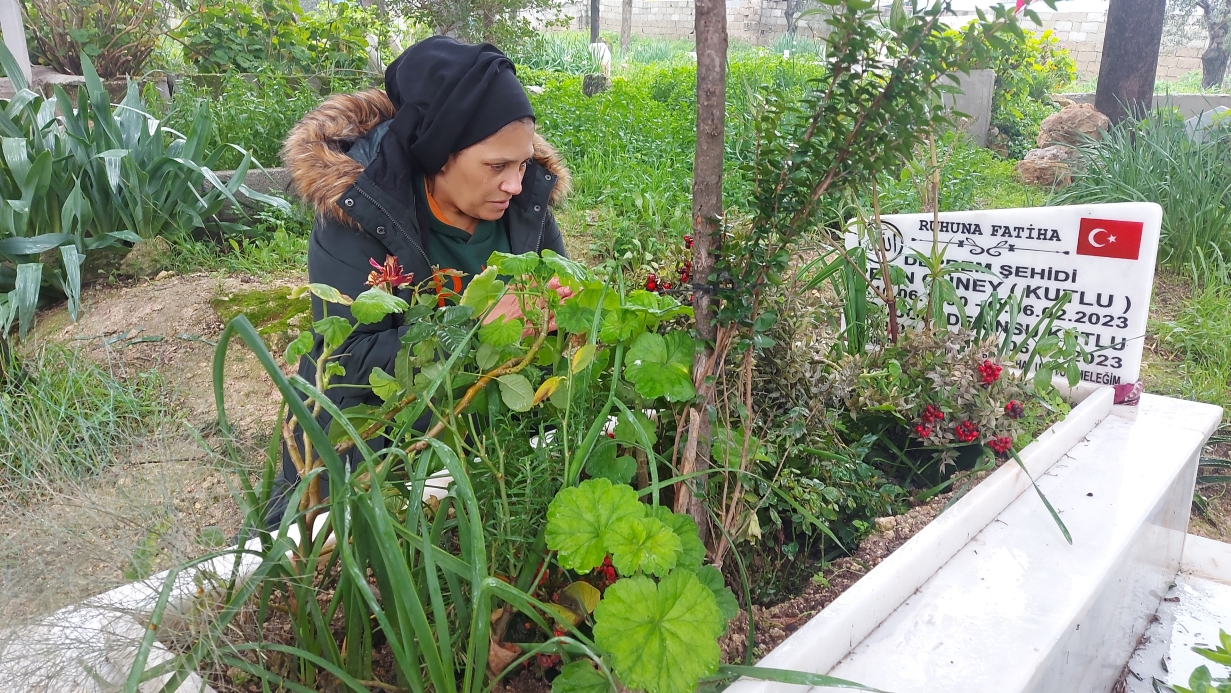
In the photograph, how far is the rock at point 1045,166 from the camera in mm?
6074

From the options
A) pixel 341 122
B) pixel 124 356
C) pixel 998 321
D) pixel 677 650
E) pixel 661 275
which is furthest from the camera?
pixel 124 356

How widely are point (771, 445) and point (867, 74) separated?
1.94ft

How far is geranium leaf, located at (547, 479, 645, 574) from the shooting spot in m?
0.95

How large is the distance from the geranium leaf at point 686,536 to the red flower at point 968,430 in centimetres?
79

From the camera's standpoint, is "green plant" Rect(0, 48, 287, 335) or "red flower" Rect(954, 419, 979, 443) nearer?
"red flower" Rect(954, 419, 979, 443)

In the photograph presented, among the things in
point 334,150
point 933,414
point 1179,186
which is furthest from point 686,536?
point 1179,186

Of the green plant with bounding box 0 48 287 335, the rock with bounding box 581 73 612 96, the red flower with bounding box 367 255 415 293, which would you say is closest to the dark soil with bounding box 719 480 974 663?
the red flower with bounding box 367 255 415 293

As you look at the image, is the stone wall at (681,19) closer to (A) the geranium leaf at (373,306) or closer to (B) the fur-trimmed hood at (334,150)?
(B) the fur-trimmed hood at (334,150)

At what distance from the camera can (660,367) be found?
3.76ft

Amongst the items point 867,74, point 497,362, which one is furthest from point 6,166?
point 867,74

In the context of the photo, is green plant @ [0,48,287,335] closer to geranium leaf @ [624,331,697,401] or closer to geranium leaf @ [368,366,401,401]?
geranium leaf @ [368,366,401,401]

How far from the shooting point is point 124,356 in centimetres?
336

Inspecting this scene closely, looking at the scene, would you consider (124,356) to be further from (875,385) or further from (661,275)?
(875,385)

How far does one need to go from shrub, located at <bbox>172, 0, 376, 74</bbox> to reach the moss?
3.36m
